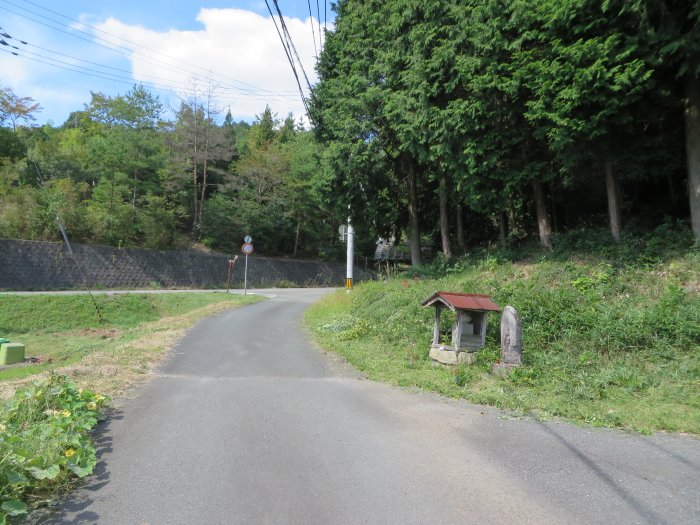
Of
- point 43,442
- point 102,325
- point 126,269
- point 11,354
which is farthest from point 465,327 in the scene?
point 126,269

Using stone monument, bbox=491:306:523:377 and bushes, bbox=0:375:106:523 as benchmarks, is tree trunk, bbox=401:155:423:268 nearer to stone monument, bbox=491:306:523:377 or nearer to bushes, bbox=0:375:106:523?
stone monument, bbox=491:306:523:377

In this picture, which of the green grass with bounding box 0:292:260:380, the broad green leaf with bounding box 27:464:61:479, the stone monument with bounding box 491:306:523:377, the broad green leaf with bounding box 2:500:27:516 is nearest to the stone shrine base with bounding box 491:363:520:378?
the stone monument with bounding box 491:306:523:377

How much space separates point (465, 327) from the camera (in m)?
7.96

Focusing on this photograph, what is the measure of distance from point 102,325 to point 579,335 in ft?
60.1

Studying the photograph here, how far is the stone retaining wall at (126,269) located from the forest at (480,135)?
1.27 metres

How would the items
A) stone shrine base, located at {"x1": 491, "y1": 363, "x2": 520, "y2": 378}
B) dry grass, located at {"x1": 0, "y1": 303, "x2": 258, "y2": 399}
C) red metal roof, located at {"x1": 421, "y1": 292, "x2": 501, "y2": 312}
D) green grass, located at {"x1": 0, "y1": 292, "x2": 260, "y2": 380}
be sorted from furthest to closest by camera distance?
green grass, located at {"x1": 0, "y1": 292, "x2": 260, "y2": 380}, red metal roof, located at {"x1": 421, "y1": 292, "x2": 501, "y2": 312}, stone shrine base, located at {"x1": 491, "y1": 363, "x2": 520, "y2": 378}, dry grass, located at {"x1": 0, "y1": 303, "x2": 258, "y2": 399}

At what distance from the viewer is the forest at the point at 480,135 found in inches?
361

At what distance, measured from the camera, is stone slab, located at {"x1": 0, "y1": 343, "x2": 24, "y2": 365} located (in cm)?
1194

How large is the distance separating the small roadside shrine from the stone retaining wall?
76.1 ft

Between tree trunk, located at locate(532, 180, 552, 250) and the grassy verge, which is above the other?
tree trunk, located at locate(532, 180, 552, 250)

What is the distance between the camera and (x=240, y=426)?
502cm

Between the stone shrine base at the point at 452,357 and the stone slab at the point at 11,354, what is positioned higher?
the stone shrine base at the point at 452,357

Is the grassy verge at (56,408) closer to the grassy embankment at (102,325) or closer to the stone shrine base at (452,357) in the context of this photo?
the grassy embankment at (102,325)

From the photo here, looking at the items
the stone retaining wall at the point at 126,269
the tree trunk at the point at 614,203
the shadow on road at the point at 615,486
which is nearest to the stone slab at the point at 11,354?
the stone retaining wall at the point at 126,269
